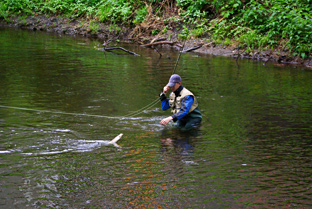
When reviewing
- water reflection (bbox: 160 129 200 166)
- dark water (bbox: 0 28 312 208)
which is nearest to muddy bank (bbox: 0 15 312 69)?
dark water (bbox: 0 28 312 208)

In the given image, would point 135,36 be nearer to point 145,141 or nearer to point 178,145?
point 145,141

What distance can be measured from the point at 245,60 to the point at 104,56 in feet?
17.8

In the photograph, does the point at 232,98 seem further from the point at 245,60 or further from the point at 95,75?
the point at 245,60

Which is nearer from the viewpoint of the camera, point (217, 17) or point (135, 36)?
point (217, 17)

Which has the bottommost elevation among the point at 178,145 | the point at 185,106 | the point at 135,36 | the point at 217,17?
the point at 178,145

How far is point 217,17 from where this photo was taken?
19531mm

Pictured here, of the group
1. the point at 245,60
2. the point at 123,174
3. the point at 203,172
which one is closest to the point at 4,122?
the point at 123,174

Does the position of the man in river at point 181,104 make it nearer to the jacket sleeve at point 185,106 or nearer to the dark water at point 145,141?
the jacket sleeve at point 185,106

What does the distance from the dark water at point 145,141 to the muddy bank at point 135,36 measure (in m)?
3.05

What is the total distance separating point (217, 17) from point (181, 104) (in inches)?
511

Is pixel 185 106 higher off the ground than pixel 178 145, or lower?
higher

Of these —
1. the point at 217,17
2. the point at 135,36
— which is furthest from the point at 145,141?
the point at 135,36

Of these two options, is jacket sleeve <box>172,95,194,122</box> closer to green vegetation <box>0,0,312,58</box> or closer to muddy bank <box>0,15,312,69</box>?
green vegetation <box>0,0,312,58</box>

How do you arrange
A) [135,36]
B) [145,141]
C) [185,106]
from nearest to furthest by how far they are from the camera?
[145,141], [185,106], [135,36]
